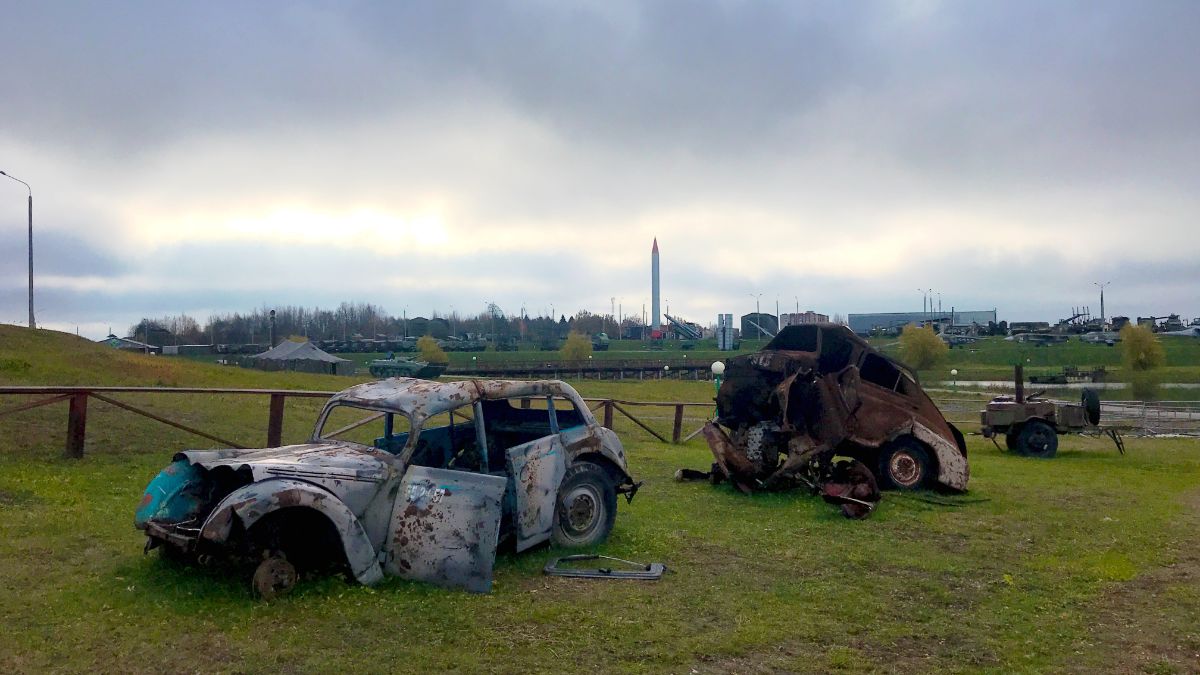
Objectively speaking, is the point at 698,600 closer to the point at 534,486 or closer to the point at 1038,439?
the point at 534,486

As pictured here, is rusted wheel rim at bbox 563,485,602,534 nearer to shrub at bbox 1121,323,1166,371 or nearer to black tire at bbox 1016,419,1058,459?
black tire at bbox 1016,419,1058,459

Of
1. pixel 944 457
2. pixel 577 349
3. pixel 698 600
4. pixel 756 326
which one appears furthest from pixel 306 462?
pixel 756 326

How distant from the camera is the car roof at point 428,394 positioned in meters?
8.12

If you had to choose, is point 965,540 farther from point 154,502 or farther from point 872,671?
point 154,502

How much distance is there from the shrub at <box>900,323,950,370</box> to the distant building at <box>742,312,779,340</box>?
2524cm

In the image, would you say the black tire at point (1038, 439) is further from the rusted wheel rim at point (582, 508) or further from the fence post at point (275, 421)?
the fence post at point (275, 421)

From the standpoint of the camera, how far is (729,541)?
9.55 meters

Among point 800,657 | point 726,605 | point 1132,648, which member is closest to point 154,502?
point 726,605

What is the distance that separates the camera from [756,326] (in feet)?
379

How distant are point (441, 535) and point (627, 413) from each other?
14210mm

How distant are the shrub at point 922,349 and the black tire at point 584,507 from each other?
73199 mm

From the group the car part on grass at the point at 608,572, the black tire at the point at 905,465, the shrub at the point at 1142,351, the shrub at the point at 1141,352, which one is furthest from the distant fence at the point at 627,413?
the shrub at the point at 1142,351

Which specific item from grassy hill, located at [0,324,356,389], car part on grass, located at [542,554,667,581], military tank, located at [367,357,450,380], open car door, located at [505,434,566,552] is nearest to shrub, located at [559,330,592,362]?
military tank, located at [367,357,450,380]

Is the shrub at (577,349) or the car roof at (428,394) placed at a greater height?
the shrub at (577,349)
